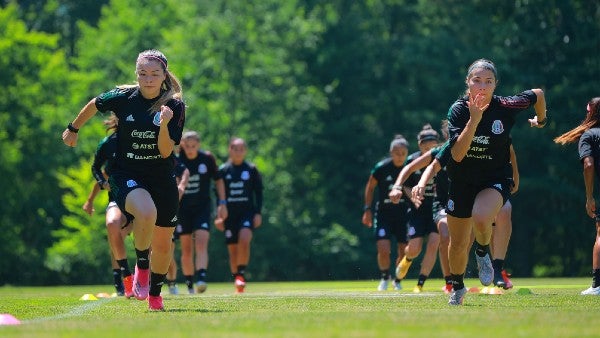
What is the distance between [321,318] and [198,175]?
9952 millimetres

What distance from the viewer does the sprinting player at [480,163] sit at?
11609 mm

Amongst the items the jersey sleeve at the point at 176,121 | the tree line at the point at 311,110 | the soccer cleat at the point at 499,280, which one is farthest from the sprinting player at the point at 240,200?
the tree line at the point at 311,110

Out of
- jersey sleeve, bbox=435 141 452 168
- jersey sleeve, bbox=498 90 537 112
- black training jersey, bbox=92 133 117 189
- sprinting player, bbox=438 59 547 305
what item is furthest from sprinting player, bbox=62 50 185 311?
black training jersey, bbox=92 133 117 189

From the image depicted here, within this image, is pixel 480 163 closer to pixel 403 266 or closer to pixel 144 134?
pixel 144 134

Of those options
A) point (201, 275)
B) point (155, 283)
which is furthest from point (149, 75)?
point (201, 275)

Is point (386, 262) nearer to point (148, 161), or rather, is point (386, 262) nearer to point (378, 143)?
point (148, 161)

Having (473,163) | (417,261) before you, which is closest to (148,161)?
(473,163)

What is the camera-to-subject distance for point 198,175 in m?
19.8

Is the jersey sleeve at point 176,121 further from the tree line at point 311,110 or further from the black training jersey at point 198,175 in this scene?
the tree line at point 311,110

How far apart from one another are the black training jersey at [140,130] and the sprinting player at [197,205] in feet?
25.8

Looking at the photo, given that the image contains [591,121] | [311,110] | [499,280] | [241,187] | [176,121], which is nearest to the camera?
[176,121]

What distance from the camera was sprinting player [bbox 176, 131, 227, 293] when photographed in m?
19.7

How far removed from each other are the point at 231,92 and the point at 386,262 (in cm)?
2795

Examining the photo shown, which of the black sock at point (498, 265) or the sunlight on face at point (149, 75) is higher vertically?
the sunlight on face at point (149, 75)
